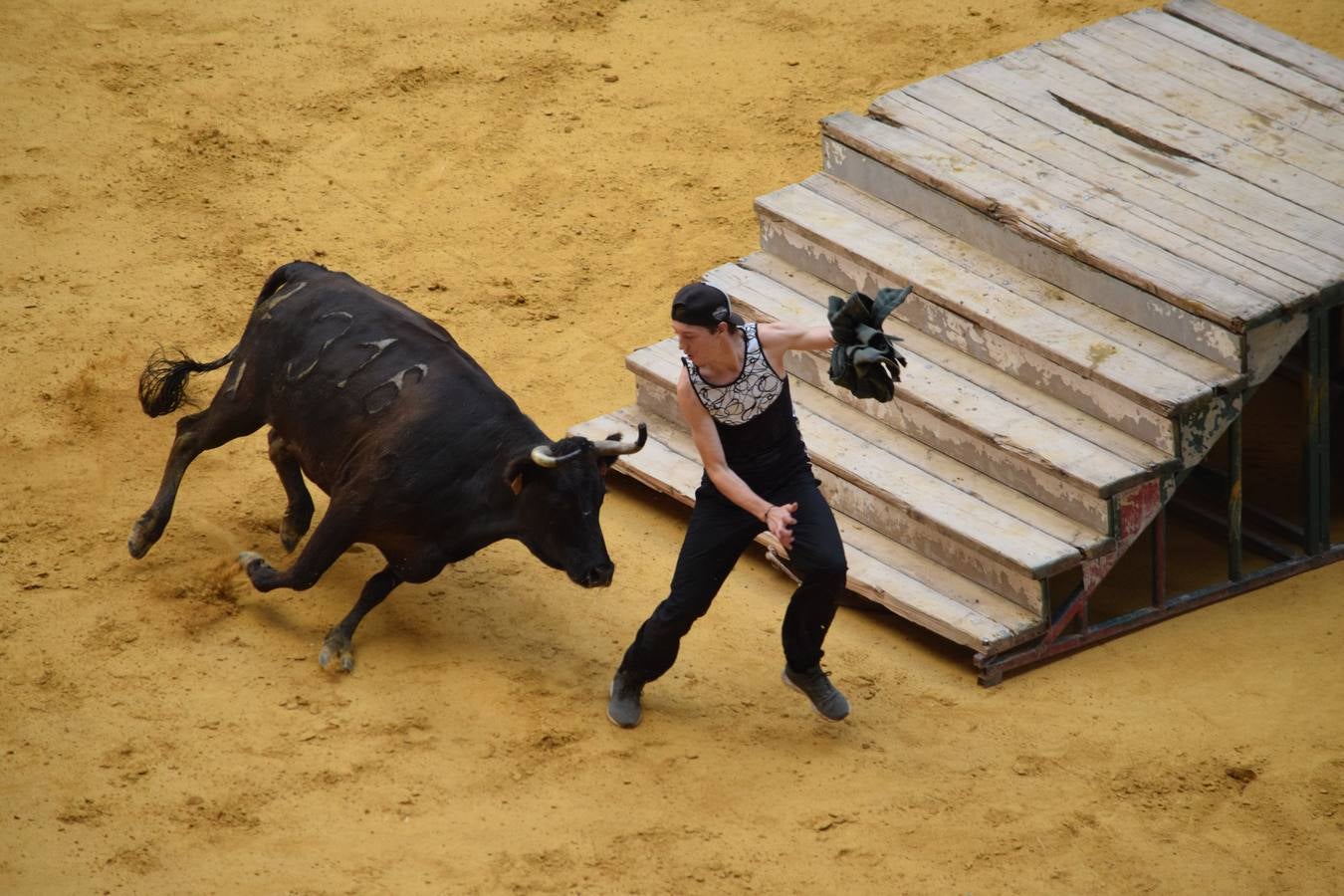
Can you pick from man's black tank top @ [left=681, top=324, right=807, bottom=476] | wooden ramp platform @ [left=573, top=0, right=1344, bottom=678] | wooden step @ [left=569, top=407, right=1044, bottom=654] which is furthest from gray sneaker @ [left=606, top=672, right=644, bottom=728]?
wooden ramp platform @ [left=573, top=0, right=1344, bottom=678]

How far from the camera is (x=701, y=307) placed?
7285mm

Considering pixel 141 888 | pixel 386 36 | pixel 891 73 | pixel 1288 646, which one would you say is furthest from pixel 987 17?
pixel 141 888

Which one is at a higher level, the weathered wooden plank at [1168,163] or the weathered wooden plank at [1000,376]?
the weathered wooden plank at [1168,163]

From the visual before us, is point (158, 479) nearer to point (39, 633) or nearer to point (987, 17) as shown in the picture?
point (39, 633)

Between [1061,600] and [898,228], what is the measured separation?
7.36 feet

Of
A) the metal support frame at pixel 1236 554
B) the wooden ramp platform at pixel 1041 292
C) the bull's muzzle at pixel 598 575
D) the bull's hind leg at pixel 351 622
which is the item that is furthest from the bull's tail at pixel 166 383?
the metal support frame at pixel 1236 554

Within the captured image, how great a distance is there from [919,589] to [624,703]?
1.70 m

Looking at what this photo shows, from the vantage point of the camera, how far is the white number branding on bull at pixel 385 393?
8.75 meters

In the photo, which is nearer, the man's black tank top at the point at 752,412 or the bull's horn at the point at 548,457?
the man's black tank top at the point at 752,412

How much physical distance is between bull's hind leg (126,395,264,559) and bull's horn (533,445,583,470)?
1824mm

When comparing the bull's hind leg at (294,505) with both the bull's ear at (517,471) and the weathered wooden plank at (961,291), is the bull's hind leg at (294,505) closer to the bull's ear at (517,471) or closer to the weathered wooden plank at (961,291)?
the bull's ear at (517,471)

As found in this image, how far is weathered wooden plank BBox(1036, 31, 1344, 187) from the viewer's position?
33.8 ft

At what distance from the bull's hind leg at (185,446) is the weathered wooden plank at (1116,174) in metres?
4.09

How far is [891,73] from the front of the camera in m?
14.4
